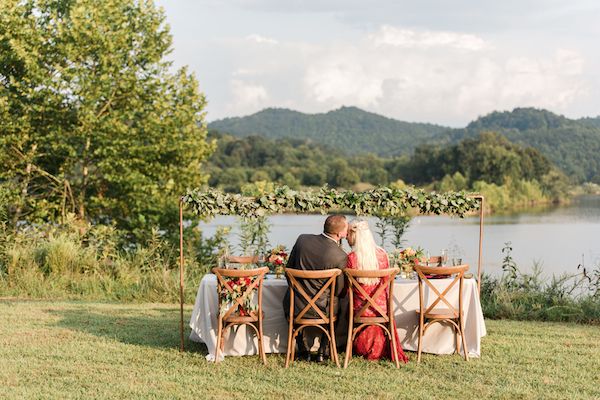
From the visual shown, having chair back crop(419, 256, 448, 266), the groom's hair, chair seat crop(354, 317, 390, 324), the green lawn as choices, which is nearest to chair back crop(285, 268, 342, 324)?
chair seat crop(354, 317, 390, 324)

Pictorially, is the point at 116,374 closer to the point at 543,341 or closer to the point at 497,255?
the point at 543,341

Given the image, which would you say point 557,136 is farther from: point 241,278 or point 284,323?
point 241,278

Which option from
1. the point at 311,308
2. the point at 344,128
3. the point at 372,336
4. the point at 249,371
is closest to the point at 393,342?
the point at 372,336

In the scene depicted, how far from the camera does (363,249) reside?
6.59 meters

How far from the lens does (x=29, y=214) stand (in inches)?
594

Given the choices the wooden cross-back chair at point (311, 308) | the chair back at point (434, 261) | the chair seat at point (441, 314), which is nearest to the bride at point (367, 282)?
the wooden cross-back chair at point (311, 308)

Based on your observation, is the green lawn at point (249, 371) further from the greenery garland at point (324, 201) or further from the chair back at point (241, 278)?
the greenery garland at point (324, 201)

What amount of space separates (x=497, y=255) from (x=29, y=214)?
1290cm

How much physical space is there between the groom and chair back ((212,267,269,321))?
0.29 metres

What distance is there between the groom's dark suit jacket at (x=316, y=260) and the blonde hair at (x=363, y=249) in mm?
136

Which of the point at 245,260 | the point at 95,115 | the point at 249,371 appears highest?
the point at 95,115

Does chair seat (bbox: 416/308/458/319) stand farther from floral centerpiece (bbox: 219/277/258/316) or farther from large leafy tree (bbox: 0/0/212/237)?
large leafy tree (bbox: 0/0/212/237)

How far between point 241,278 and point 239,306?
0.32 m

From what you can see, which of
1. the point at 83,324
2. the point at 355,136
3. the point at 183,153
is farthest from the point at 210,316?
the point at 355,136
